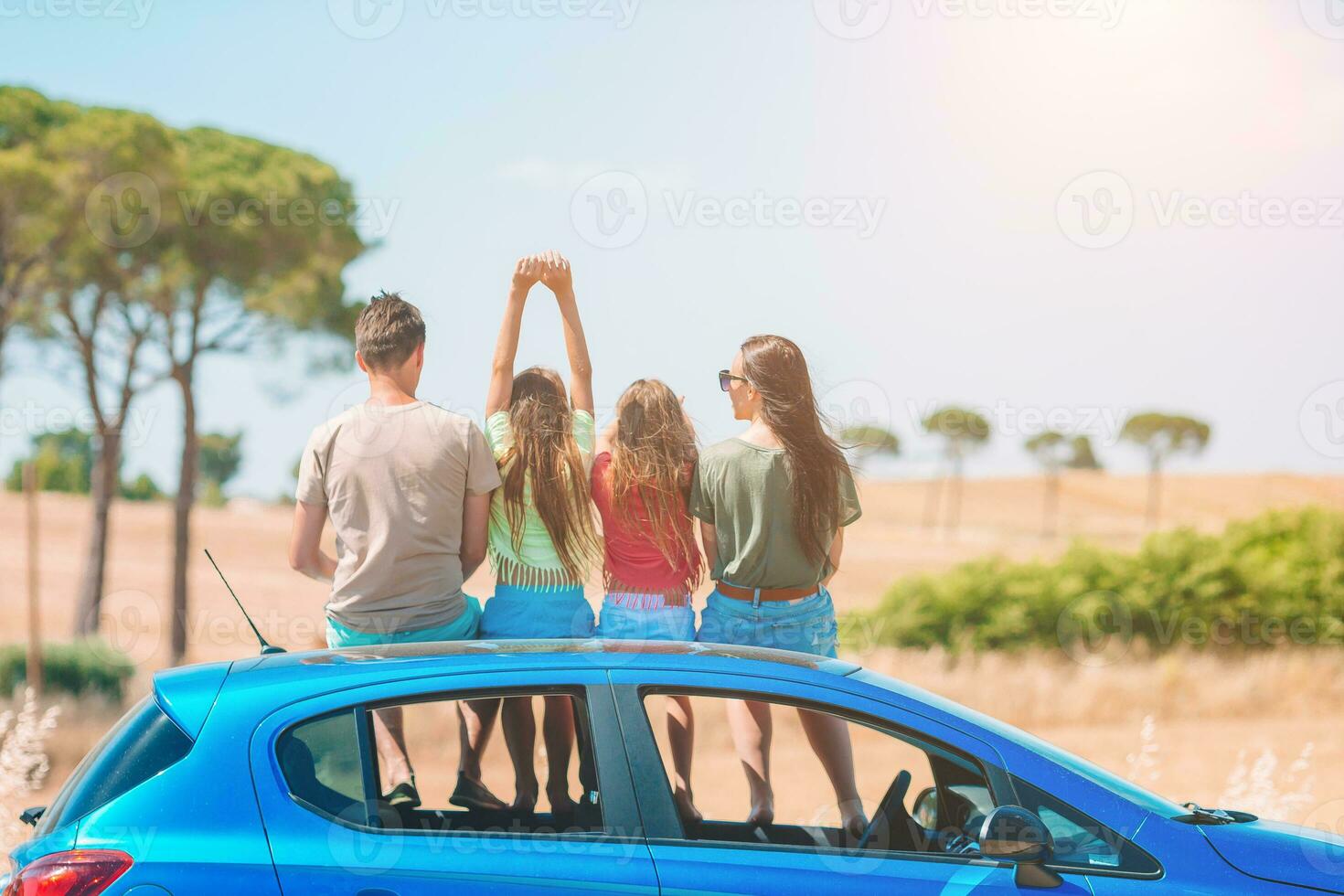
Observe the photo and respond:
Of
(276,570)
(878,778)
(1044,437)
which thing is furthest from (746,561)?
(1044,437)

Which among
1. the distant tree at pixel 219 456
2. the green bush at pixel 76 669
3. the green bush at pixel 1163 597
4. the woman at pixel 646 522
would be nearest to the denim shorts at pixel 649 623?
the woman at pixel 646 522

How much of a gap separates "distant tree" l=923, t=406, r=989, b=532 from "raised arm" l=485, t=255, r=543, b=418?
1695cm

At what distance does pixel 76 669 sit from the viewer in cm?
1708

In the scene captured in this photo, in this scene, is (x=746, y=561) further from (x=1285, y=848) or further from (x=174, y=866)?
(x=174, y=866)

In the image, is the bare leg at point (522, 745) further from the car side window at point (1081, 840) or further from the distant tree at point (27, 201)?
the distant tree at point (27, 201)

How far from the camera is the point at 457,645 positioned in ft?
10.2

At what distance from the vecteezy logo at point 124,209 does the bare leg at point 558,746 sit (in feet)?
57.1

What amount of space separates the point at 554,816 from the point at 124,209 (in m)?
18.1

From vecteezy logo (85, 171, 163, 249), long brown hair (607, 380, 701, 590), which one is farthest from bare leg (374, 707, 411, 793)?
vecteezy logo (85, 171, 163, 249)

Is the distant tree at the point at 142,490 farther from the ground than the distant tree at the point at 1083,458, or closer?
closer

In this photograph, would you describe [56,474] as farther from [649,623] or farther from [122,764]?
[122,764]

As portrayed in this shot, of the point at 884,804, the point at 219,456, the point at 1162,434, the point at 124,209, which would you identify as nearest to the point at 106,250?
the point at 124,209

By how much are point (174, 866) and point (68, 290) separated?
18.2 metres

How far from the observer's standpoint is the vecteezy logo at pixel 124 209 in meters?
18.2
